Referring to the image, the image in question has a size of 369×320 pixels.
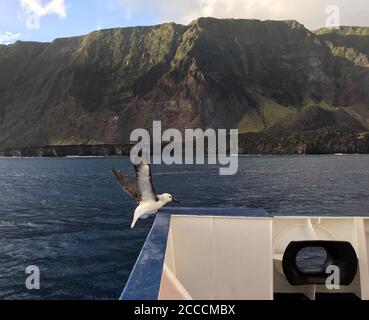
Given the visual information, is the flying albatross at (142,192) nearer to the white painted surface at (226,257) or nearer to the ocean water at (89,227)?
the white painted surface at (226,257)

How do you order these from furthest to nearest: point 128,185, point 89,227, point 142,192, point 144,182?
point 89,227 → point 128,185 → point 142,192 → point 144,182

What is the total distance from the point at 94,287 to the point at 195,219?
19.8 meters

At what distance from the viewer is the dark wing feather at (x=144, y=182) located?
35.8ft

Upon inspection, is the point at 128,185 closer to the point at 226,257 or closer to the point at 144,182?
the point at 144,182

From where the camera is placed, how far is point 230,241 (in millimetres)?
11836

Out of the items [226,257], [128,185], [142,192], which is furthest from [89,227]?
[226,257]

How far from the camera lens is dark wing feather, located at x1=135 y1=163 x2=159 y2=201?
10898 mm

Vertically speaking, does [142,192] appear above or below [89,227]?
above

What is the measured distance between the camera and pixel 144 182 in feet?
37.0

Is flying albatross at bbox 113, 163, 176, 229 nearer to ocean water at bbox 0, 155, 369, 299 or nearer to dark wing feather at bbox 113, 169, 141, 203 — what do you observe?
dark wing feather at bbox 113, 169, 141, 203

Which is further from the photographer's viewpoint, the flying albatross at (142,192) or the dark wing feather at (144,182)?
the flying albatross at (142,192)

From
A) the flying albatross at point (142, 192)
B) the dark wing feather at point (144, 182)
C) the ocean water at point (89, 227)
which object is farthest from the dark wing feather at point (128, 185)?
the ocean water at point (89, 227)

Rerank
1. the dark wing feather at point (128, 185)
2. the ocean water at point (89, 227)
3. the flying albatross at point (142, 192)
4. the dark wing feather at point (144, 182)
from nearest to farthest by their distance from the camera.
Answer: the dark wing feather at point (144, 182) → the flying albatross at point (142, 192) → the dark wing feather at point (128, 185) → the ocean water at point (89, 227)
